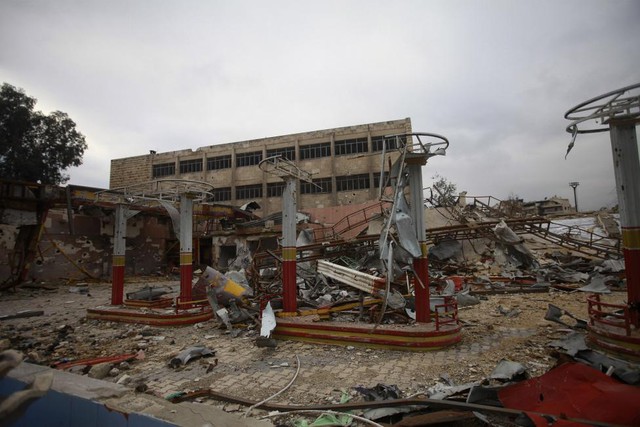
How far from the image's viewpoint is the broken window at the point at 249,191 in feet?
104

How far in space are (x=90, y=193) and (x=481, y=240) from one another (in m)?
19.3

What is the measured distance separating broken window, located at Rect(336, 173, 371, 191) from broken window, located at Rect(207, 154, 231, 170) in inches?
450

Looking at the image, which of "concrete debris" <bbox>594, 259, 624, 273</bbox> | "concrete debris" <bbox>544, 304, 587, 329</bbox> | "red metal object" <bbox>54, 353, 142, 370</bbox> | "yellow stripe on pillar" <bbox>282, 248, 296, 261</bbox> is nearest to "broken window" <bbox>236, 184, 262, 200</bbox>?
"yellow stripe on pillar" <bbox>282, 248, 296, 261</bbox>

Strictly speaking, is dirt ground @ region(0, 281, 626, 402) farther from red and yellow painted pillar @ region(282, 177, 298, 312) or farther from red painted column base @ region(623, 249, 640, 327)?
red painted column base @ region(623, 249, 640, 327)

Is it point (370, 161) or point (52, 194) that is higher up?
point (370, 161)

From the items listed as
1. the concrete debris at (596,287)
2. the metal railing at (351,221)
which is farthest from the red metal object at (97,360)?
the concrete debris at (596,287)

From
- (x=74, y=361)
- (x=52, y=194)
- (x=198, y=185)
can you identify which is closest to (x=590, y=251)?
(x=198, y=185)

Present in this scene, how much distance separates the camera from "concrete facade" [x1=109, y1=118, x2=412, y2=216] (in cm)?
2866

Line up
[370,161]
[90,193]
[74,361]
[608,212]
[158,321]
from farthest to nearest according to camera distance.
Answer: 1. [370,161]
2. [608,212]
3. [90,193]
4. [158,321]
5. [74,361]

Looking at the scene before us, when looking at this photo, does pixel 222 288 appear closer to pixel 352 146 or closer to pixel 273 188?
pixel 273 188

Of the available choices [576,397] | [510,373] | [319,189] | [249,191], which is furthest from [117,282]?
[249,191]

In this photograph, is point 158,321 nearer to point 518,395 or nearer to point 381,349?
point 381,349

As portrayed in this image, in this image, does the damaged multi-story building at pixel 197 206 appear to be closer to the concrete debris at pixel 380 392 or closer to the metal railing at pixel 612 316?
the concrete debris at pixel 380 392

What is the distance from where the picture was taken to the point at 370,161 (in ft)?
93.0
